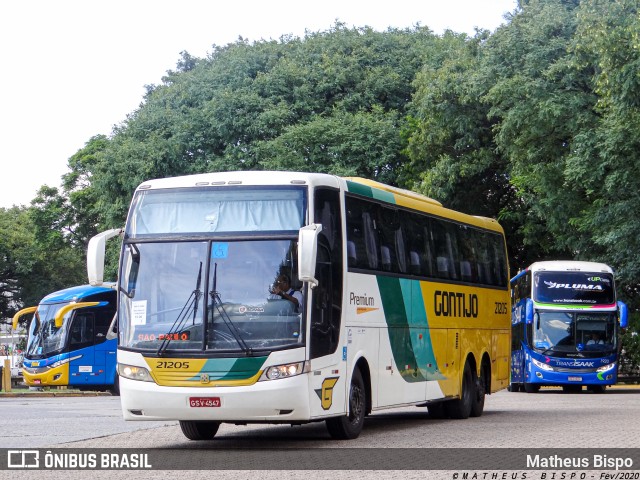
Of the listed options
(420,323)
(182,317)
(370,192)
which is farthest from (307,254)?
(420,323)

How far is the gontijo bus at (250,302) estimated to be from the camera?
49.3 feet

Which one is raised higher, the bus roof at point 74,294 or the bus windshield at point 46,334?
the bus roof at point 74,294

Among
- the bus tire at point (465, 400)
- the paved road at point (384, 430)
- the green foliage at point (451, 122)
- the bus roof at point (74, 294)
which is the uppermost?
the green foliage at point (451, 122)

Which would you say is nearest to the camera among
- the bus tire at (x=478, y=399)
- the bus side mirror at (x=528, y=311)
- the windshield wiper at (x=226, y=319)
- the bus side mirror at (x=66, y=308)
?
the windshield wiper at (x=226, y=319)

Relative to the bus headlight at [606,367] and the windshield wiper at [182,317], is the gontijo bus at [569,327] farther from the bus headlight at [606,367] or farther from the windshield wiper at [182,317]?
the windshield wiper at [182,317]

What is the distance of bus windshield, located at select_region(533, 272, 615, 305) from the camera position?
117ft

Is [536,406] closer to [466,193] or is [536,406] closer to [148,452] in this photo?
[148,452]

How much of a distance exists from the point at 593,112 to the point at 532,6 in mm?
6339

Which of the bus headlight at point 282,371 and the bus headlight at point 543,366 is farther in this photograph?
the bus headlight at point 543,366

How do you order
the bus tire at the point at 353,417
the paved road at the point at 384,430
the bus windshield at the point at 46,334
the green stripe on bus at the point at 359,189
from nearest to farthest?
1. the paved road at the point at 384,430
2. the bus tire at the point at 353,417
3. the green stripe on bus at the point at 359,189
4. the bus windshield at the point at 46,334

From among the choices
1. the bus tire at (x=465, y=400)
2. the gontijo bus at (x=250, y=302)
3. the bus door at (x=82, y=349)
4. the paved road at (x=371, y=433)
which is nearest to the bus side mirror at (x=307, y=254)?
the gontijo bus at (x=250, y=302)

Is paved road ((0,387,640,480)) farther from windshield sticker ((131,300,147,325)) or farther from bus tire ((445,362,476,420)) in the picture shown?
windshield sticker ((131,300,147,325))

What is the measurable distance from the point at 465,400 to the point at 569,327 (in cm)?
1526

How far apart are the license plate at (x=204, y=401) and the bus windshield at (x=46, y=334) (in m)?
24.6
